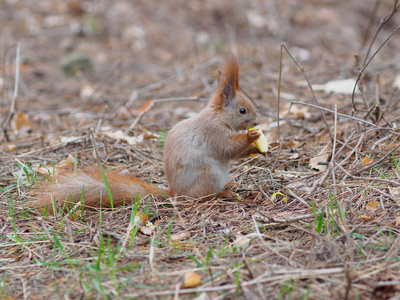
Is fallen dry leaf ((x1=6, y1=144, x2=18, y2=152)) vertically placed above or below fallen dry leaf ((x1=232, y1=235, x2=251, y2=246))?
below

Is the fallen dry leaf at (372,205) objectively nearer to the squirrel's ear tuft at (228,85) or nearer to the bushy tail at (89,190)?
the squirrel's ear tuft at (228,85)

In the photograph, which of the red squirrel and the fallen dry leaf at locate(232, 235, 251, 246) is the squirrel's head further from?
the fallen dry leaf at locate(232, 235, 251, 246)

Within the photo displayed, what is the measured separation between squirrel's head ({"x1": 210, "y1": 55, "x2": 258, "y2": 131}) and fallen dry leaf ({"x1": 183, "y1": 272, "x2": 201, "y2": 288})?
4.02 ft

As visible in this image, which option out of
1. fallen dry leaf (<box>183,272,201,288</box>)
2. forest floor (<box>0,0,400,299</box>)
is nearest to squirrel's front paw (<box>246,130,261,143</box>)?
forest floor (<box>0,0,400,299</box>)

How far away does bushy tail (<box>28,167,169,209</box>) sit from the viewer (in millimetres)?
2309

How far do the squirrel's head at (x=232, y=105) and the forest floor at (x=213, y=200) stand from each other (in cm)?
24

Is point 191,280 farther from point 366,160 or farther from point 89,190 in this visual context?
point 366,160

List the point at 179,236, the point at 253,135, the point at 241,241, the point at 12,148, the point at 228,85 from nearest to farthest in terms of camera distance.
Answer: the point at 241,241, the point at 179,236, the point at 253,135, the point at 228,85, the point at 12,148

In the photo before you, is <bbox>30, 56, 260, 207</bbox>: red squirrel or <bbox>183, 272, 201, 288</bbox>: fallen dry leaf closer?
<bbox>183, 272, 201, 288</bbox>: fallen dry leaf

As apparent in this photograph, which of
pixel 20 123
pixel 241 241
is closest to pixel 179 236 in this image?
pixel 241 241

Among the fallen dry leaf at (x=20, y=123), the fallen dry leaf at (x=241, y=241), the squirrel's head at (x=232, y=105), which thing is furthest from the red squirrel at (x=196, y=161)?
the fallen dry leaf at (x=20, y=123)

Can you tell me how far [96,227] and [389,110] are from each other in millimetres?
2531

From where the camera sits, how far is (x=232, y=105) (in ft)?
8.70

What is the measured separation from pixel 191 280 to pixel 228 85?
1.36 meters
